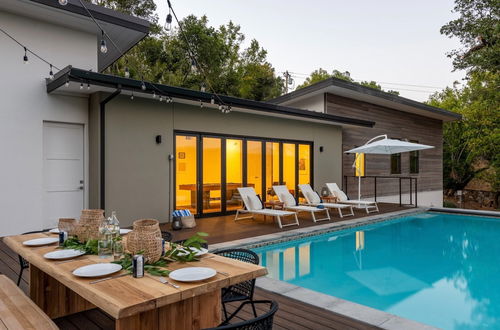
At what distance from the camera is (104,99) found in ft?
22.2

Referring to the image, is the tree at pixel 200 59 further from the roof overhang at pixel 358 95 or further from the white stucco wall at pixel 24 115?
the white stucco wall at pixel 24 115

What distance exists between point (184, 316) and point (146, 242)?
50cm

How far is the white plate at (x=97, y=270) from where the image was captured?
2023 mm

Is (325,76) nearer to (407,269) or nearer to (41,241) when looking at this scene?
(407,269)

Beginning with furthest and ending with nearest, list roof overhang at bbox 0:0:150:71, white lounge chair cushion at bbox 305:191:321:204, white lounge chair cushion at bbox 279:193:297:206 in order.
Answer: white lounge chair cushion at bbox 305:191:321:204, white lounge chair cushion at bbox 279:193:297:206, roof overhang at bbox 0:0:150:71

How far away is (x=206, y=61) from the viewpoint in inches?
815

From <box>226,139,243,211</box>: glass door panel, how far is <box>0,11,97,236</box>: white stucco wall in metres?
3.65

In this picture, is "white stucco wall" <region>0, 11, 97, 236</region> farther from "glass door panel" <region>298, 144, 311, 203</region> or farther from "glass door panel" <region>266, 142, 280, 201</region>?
"glass door panel" <region>298, 144, 311, 203</region>

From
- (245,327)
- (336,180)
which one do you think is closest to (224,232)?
(245,327)

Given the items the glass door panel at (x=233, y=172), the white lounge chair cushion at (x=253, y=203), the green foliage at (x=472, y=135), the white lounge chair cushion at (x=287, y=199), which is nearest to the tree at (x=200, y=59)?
the glass door panel at (x=233, y=172)

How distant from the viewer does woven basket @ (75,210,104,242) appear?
2.66 metres

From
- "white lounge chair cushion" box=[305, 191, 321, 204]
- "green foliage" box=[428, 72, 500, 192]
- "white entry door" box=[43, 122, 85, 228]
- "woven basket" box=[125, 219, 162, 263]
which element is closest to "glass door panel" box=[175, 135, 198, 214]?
"white entry door" box=[43, 122, 85, 228]

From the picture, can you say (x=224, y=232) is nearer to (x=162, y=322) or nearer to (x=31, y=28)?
(x=162, y=322)

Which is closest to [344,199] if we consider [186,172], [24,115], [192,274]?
[186,172]
